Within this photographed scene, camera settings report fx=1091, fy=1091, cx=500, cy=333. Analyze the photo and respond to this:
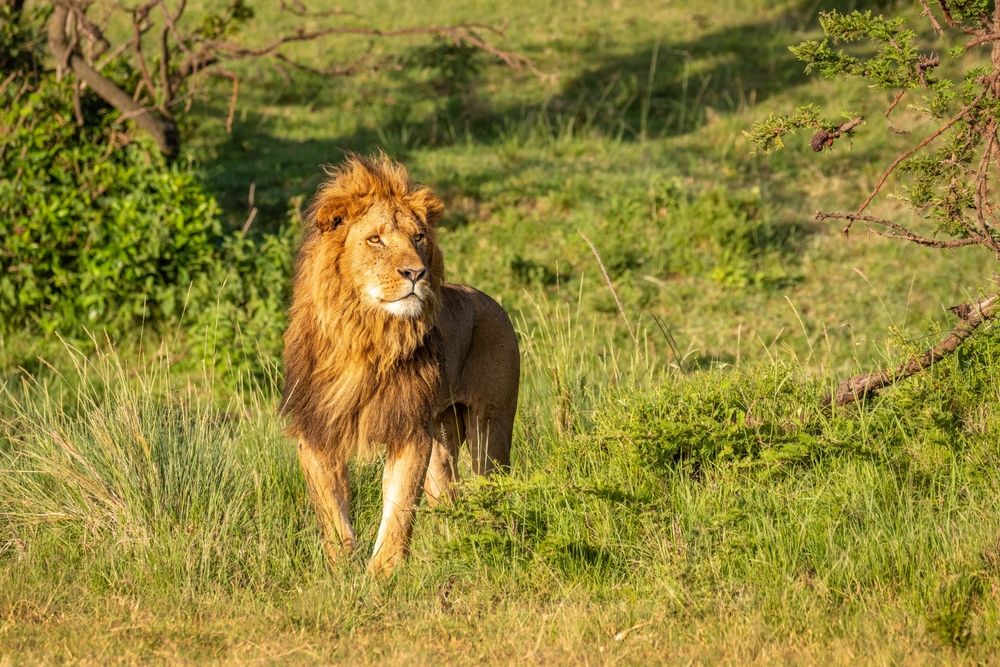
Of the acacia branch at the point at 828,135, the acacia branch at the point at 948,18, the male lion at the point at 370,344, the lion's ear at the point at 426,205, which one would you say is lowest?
the male lion at the point at 370,344

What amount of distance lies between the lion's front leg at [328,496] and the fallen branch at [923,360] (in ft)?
7.62

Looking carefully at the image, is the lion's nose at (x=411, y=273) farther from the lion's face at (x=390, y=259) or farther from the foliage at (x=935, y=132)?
the foliage at (x=935, y=132)

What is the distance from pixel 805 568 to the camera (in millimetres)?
4250

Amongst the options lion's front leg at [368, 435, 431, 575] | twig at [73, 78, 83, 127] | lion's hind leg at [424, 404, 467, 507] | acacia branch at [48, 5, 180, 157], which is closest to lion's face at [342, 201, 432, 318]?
lion's front leg at [368, 435, 431, 575]

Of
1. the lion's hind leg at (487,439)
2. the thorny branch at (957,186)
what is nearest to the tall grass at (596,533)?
the thorny branch at (957,186)

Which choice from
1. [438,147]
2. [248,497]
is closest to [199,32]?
[438,147]

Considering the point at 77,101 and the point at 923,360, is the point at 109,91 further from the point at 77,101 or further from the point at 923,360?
the point at 923,360

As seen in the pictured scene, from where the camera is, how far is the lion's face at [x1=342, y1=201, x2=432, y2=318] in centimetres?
416

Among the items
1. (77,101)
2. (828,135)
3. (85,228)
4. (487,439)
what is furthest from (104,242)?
(828,135)

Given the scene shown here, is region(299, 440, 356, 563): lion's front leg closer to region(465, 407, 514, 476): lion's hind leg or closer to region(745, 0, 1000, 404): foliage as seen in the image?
region(465, 407, 514, 476): lion's hind leg

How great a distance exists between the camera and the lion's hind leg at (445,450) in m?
5.19

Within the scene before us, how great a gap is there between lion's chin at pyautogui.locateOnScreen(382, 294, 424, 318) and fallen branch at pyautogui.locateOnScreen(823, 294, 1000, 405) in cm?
214

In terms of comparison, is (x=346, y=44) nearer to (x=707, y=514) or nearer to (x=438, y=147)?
(x=438, y=147)

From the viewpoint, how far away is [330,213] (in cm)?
431
